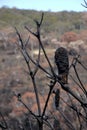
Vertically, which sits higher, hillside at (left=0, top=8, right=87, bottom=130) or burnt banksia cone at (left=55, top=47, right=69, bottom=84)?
burnt banksia cone at (left=55, top=47, right=69, bottom=84)

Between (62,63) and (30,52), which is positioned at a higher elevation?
(62,63)

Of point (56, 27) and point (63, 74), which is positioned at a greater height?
point (63, 74)

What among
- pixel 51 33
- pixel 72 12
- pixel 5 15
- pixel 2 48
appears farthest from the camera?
pixel 72 12

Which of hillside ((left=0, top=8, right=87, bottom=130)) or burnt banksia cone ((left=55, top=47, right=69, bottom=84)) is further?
hillside ((left=0, top=8, right=87, bottom=130))

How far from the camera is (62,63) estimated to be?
1468 mm

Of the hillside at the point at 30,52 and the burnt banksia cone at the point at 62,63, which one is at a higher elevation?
the burnt banksia cone at the point at 62,63

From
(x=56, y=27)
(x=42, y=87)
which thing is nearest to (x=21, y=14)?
(x=56, y=27)

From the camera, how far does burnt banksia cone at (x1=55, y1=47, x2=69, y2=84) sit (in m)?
1.46

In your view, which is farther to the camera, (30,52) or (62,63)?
(30,52)

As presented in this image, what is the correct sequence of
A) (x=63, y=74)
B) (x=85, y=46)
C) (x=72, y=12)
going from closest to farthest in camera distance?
(x=63, y=74)
(x=85, y=46)
(x=72, y=12)

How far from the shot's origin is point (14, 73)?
27.1 m

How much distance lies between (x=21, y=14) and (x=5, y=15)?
307cm

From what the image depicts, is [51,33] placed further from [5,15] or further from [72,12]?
[72,12]

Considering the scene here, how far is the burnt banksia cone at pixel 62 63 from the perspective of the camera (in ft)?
4.80
